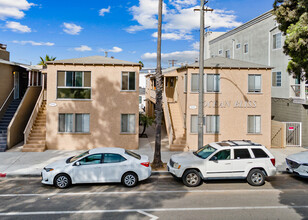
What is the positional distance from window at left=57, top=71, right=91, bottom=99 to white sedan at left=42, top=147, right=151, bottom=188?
7454 mm

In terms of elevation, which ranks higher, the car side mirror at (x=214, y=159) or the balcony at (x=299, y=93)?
the balcony at (x=299, y=93)

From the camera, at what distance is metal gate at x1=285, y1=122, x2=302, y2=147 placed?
19.4 m

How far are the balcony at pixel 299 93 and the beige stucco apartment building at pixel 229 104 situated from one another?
8.54 feet

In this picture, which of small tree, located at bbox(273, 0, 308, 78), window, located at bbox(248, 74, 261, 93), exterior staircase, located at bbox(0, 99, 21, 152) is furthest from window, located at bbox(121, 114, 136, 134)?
small tree, located at bbox(273, 0, 308, 78)

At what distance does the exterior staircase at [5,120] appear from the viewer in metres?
17.3

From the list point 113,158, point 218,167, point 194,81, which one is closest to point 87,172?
point 113,158

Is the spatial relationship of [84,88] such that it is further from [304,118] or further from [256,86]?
[304,118]

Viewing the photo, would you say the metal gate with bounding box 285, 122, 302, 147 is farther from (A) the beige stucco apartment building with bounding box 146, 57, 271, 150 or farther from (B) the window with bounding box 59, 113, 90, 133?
(B) the window with bounding box 59, 113, 90, 133

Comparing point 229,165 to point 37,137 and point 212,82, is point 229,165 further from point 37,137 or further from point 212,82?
point 37,137

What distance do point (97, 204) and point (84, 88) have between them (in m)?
10.1

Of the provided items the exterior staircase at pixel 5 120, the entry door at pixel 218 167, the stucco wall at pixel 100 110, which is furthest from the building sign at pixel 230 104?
the exterior staircase at pixel 5 120

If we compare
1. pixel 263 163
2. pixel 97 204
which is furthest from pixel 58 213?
pixel 263 163

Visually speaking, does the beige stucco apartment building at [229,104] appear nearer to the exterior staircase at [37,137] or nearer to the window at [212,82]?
the window at [212,82]

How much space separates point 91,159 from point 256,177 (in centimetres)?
660
